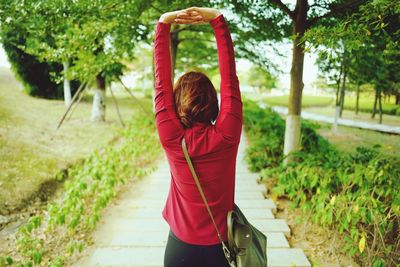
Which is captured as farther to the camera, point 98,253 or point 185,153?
point 98,253

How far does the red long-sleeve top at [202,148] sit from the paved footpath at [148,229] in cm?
162

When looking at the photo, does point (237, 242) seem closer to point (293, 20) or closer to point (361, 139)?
point (293, 20)

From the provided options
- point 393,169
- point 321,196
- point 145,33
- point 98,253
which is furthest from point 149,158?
point 393,169

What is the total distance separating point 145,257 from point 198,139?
2.07 meters

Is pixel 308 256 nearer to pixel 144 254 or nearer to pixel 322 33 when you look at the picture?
pixel 144 254

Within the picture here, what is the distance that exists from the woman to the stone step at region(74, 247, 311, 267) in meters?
1.54

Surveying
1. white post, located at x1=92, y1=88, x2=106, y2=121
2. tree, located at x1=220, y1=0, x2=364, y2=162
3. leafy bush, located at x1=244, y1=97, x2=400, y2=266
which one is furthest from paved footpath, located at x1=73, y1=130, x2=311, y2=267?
white post, located at x1=92, y1=88, x2=106, y2=121

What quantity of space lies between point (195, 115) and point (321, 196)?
2.36 metres

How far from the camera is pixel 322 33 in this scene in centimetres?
235

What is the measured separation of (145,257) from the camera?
296cm

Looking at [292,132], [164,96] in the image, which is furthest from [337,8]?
[164,96]

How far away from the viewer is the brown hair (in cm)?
139

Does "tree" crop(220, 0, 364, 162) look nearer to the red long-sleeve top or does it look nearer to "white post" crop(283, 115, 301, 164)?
"white post" crop(283, 115, 301, 164)

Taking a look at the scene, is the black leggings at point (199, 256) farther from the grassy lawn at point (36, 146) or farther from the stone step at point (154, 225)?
the grassy lawn at point (36, 146)
